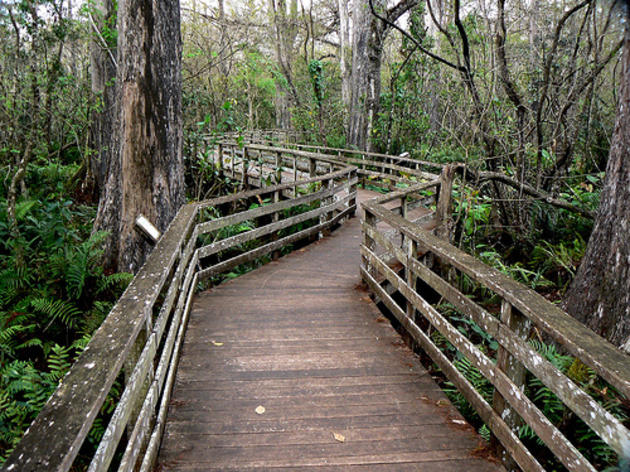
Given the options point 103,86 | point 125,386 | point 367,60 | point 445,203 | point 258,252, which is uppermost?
point 367,60

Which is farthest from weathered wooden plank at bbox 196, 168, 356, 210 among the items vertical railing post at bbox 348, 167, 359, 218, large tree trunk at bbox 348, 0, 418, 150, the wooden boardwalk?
large tree trunk at bbox 348, 0, 418, 150

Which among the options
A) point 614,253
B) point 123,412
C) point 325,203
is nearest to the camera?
point 123,412

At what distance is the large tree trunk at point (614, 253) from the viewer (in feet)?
14.7

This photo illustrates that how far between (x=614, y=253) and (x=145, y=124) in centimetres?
566

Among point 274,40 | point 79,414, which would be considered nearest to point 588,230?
point 79,414

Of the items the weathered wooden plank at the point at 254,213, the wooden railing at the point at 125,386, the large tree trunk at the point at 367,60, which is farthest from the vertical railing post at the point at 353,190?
the wooden railing at the point at 125,386

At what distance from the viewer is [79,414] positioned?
65.9 inches

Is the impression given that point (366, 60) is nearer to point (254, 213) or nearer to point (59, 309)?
point (254, 213)

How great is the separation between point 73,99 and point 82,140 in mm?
1841

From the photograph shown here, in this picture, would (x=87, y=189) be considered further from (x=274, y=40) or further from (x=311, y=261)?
(x=274, y=40)

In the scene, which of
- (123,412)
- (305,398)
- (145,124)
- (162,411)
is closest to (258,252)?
(145,124)

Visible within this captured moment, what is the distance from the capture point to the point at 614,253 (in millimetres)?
4621

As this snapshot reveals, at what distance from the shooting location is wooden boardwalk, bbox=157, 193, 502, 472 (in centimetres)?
302

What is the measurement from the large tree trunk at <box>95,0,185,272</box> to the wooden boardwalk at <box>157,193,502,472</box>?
158cm
